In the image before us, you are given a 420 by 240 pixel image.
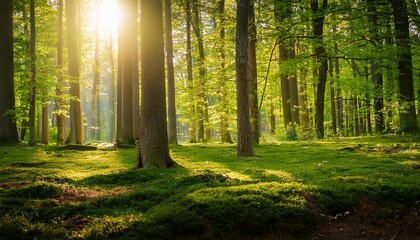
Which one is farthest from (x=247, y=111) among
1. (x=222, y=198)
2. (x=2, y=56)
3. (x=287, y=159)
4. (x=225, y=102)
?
(x=2, y=56)

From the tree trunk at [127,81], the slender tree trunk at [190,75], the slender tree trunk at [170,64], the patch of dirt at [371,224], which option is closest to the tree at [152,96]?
the patch of dirt at [371,224]

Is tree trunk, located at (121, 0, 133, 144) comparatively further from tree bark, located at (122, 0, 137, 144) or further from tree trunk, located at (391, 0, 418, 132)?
tree trunk, located at (391, 0, 418, 132)

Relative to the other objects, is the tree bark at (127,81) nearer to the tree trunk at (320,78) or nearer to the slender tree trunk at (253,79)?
the slender tree trunk at (253,79)

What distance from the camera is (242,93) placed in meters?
12.2

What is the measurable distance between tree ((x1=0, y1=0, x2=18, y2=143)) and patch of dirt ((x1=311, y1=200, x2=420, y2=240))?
14.8 m

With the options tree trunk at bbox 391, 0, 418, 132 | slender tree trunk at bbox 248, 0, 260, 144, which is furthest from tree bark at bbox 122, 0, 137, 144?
tree trunk at bbox 391, 0, 418, 132

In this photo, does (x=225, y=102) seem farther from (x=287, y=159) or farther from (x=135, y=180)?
(x=135, y=180)

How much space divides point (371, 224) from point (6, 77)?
15983 millimetres

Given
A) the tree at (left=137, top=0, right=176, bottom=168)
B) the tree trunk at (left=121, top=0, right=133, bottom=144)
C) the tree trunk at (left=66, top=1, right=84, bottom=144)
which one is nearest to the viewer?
the tree at (left=137, top=0, right=176, bottom=168)

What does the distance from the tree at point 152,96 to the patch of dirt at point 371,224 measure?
5.31 m

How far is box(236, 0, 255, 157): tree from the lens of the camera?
478 inches

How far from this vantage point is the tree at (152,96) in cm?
953

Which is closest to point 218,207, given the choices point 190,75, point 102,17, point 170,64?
point 170,64

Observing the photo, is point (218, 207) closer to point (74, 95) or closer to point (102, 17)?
point (74, 95)
